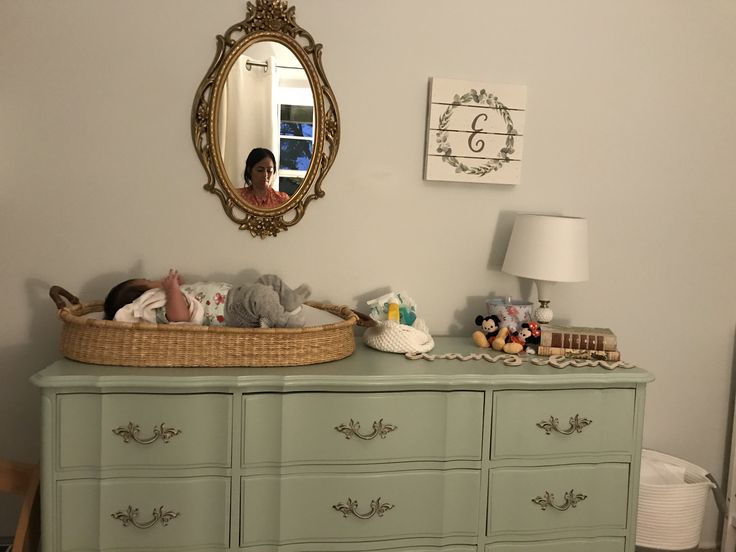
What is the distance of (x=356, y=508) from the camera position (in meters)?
2.00

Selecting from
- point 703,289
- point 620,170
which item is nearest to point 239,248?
point 620,170

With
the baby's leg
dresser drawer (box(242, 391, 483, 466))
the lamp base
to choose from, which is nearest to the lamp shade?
the lamp base

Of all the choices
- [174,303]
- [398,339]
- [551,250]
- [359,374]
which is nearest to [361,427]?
[359,374]

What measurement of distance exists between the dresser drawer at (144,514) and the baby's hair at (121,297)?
488 millimetres

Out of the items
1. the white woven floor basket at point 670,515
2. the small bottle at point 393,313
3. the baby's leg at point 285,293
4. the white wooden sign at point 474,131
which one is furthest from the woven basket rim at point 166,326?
the white woven floor basket at point 670,515

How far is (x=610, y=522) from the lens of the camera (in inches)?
84.7

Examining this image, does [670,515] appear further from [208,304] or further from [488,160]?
[208,304]

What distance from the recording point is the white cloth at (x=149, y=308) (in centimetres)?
202

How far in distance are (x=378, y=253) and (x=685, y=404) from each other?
1382mm

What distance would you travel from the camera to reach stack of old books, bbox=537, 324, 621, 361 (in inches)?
88.5

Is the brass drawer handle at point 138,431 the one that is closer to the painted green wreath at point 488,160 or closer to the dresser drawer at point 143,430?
the dresser drawer at point 143,430

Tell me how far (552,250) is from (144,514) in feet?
4.89

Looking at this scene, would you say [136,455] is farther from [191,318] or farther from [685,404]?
[685,404]

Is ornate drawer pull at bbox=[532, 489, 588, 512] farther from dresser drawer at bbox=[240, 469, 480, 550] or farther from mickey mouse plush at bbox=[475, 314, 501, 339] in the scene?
mickey mouse plush at bbox=[475, 314, 501, 339]
